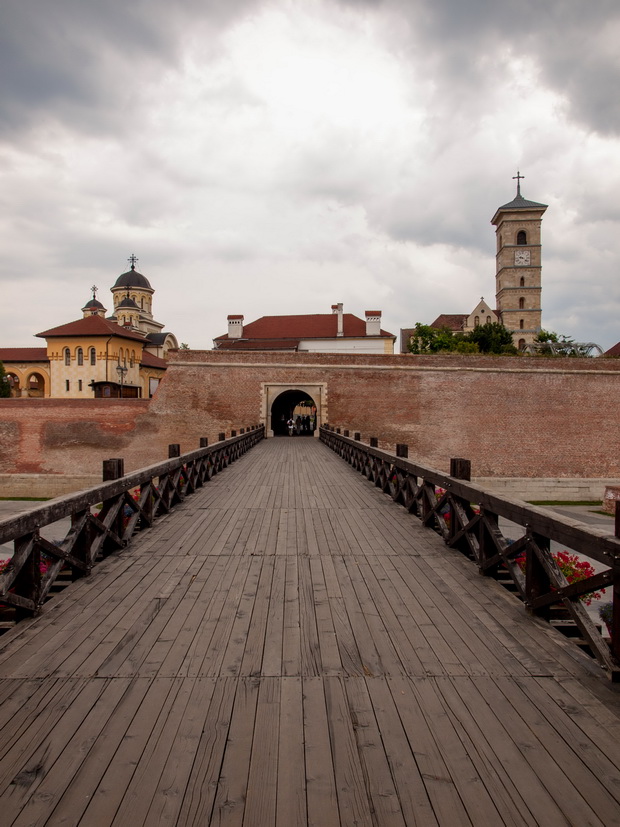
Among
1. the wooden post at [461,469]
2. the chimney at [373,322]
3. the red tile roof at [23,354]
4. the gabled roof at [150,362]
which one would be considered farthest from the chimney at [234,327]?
the wooden post at [461,469]

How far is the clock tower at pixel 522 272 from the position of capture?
5841cm

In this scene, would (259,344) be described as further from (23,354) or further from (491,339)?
(23,354)

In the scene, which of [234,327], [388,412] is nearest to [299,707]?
[388,412]

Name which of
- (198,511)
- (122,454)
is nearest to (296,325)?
(122,454)

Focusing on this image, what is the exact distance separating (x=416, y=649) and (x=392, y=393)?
23483 millimetres

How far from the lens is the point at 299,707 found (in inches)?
103

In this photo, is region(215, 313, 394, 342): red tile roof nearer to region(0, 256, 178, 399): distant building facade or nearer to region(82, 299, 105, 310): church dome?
region(0, 256, 178, 399): distant building facade

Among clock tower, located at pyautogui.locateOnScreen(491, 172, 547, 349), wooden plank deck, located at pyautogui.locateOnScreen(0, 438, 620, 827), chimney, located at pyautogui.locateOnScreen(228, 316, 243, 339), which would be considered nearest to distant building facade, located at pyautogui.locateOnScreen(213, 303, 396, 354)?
chimney, located at pyautogui.locateOnScreen(228, 316, 243, 339)

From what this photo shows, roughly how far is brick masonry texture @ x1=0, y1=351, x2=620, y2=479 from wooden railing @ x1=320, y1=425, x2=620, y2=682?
1894 cm

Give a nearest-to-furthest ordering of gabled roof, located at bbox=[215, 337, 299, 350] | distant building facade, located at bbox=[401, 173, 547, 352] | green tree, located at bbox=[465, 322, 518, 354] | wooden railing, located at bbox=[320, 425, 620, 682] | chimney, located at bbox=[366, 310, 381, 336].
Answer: wooden railing, located at bbox=[320, 425, 620, 682] < chimney, located at bbox=[366, 310, 381, 336] < gabled roof, located at bbox=[215, 337, 299, 350] < green tree, located at bbox=[465, 322, 518, 354] < distant building facade, located at bbox=[401, 173, 547, 352]

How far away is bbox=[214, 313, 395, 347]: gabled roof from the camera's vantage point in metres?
41.2

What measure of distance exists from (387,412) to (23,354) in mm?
36776

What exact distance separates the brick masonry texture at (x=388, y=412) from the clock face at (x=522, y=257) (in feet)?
118

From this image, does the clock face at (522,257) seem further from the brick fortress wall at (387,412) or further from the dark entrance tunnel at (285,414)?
the brick fortress wall at (387,412)
